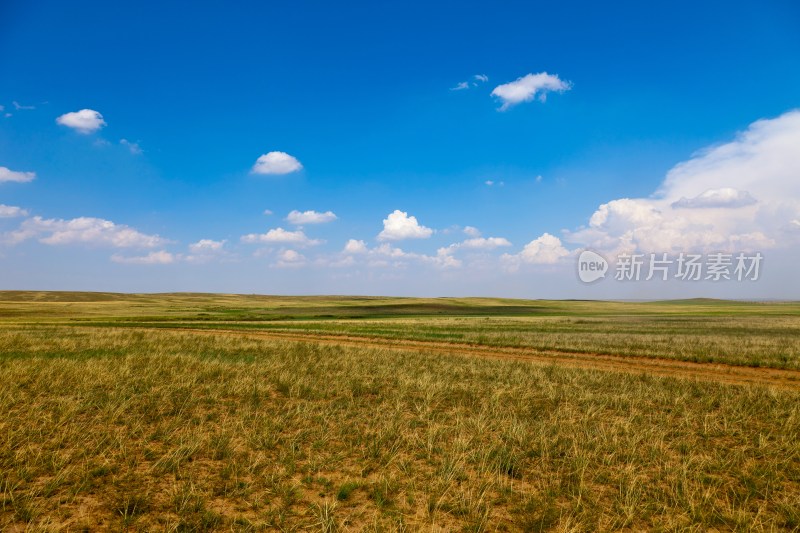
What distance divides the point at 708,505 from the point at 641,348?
23334 mm

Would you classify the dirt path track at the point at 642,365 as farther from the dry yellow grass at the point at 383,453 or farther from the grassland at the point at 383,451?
the dry yellow grass at the point at 383,453

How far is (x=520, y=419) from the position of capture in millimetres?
11391

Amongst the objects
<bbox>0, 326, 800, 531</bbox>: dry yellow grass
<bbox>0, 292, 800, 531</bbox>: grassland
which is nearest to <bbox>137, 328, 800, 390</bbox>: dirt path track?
<bbox>0, 292, 800, 531</bbox>: grassland

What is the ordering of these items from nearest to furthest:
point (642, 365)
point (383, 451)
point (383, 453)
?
point (383, 453) < point (383, 451) < point (642, 365)

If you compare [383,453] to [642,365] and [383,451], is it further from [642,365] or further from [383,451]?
[642,365]

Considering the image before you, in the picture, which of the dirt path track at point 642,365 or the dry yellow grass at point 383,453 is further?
the dirt path track at point 642,365

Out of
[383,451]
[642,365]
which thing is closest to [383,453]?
[383,451]

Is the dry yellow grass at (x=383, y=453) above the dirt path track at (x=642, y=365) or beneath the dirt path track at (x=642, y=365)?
above

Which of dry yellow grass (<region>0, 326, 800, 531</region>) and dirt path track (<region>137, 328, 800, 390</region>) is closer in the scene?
dry yellow grass (<region>0, 326, 800, 531</region>)

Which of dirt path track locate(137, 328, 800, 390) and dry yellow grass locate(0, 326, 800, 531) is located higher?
dry yellow grass locate(0, 326, 800, 531)

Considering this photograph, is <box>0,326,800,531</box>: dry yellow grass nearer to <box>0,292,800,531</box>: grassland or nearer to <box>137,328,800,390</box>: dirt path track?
<box>0,292,800,531</box>: grassland

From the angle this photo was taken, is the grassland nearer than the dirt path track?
Yes

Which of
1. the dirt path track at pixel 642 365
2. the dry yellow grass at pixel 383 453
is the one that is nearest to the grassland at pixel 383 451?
the dry yellow grass at pixel 383 453

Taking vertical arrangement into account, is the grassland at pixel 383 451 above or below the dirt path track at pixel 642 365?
above
